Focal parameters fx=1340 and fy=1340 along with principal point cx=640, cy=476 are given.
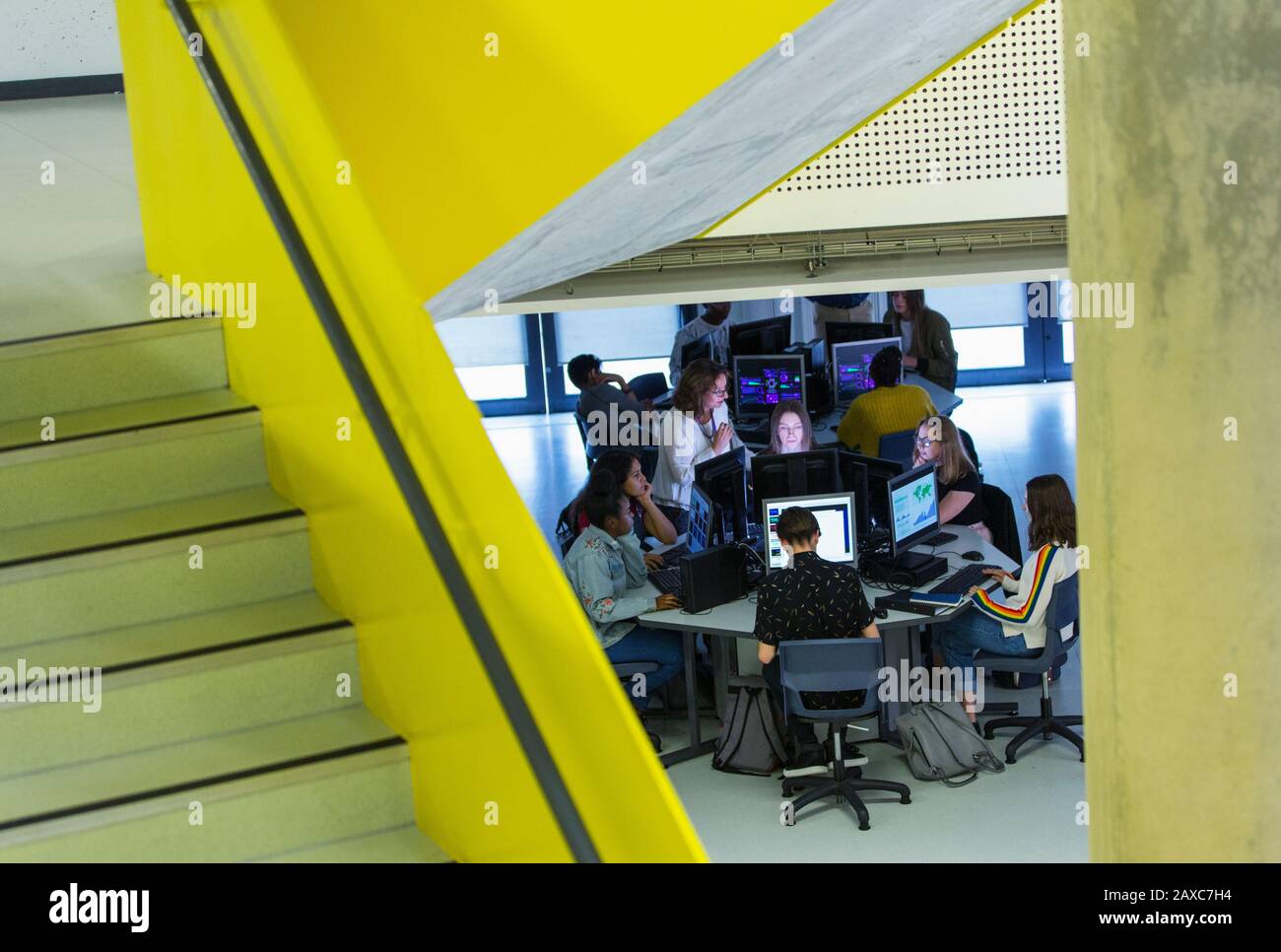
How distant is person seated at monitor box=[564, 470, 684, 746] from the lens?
258 inches

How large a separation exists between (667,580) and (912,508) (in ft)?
4.45

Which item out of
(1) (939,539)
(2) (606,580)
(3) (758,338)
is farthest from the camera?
(3) (758,338)

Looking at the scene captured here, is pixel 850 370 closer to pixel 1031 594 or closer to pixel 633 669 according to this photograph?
pixel 1031 594

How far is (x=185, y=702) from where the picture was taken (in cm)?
265

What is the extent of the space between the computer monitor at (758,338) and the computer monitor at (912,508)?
11.2ft

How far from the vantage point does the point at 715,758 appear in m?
6.57

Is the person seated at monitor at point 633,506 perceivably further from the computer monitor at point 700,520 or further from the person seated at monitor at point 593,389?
the person seated at monitor at point 593,389

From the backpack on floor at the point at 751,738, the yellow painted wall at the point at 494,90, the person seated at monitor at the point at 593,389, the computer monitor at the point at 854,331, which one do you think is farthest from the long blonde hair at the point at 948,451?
the yellow painted wall at the point at 494,90

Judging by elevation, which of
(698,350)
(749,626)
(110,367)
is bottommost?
(749,626)

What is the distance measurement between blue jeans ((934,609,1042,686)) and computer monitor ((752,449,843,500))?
1024 mm

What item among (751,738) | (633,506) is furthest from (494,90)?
(633,506)

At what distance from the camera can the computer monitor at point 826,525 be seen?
6.66m

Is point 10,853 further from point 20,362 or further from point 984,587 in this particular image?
point 984,587
